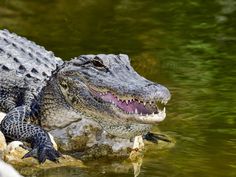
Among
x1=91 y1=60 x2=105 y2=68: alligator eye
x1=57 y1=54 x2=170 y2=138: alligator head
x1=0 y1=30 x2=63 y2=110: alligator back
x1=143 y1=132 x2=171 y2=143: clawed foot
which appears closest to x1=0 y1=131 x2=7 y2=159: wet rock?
x1=57 y1=54 x2=170 y2=138: alligator head

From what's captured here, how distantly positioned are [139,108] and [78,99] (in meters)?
0.76

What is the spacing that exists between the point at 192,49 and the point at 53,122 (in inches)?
162

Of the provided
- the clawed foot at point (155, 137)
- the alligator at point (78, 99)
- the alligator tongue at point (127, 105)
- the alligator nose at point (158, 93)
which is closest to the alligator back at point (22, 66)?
the alligator at point (78, 99)

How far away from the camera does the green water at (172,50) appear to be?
6629 mm

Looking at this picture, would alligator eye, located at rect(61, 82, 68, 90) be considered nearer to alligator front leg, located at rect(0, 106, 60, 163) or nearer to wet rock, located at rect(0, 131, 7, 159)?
alligator front leg, located at rect(0, 106, 60, 163)

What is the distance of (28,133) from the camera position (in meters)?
6.92

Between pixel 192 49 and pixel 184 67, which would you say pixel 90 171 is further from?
pixel 192 49

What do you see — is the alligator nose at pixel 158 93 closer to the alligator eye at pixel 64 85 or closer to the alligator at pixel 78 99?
the alligator at pixel 78 99

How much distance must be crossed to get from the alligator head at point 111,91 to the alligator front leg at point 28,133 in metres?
0.39

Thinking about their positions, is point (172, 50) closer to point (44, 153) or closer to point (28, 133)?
point (28, 133)

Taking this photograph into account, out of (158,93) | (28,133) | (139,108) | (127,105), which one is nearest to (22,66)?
(28,133)

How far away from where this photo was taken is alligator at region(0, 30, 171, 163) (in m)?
6.22

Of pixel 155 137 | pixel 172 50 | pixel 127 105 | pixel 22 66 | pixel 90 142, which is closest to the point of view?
pixel 127 105

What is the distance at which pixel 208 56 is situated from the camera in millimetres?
10352
